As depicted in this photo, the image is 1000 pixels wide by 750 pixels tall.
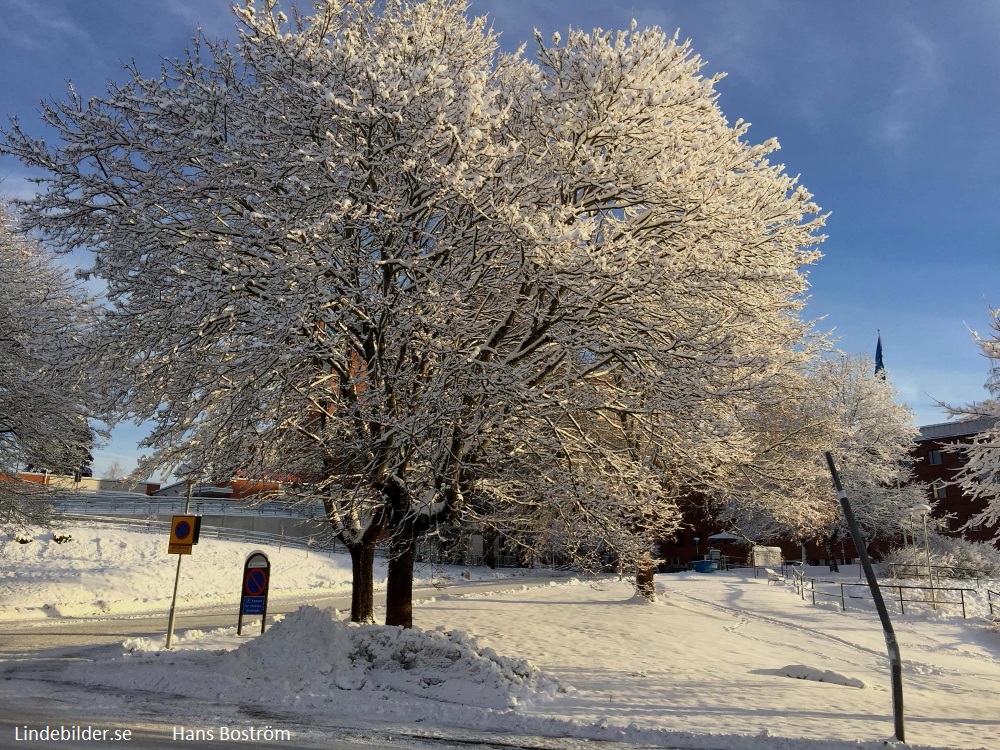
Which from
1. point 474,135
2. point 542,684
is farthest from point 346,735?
point 474,135

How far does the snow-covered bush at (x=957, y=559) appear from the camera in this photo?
29.8 m

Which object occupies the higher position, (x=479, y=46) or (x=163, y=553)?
(x=479, y=46)

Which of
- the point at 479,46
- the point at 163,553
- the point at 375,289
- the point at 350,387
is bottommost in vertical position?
the point at 163,553

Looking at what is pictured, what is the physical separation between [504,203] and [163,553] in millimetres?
21924

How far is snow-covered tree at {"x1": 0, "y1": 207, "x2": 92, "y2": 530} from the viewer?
53.5 ft

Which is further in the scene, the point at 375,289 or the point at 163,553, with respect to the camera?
Result: the point at 163,553

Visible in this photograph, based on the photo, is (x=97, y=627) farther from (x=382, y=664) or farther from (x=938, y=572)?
(x=938, y=572)

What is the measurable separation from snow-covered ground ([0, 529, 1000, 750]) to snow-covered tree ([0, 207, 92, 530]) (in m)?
2.88

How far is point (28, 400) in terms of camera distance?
1672 centimetres

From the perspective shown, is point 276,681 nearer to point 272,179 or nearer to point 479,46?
point 272,179

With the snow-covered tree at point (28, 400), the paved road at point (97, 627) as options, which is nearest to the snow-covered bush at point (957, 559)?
the paved road at point (97, 627)

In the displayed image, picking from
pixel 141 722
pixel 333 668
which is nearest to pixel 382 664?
pixel 333 668

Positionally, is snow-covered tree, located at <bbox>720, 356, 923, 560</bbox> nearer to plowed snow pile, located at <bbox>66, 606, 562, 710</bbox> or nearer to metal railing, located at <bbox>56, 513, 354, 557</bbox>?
plowed snow pile, located at <bbox>66, 606, 562, 710</bbox>

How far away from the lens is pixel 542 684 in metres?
9.86
